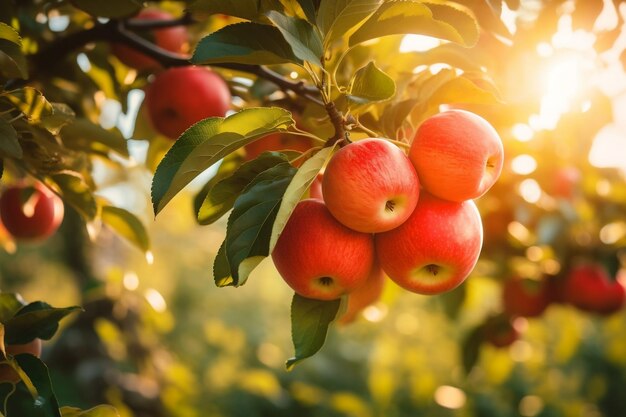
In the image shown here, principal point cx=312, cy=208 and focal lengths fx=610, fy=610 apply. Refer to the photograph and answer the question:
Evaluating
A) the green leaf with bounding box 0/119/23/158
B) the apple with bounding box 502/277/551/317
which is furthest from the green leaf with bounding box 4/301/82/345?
the apple with bounding box 502/277/551/317

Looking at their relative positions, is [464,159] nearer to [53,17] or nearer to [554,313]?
[53,17]

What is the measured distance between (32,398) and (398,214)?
53 cm

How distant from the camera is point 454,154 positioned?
0.83 meters

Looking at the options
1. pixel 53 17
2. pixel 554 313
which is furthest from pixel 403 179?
pixel 554 313

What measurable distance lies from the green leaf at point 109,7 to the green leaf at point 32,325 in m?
0.54

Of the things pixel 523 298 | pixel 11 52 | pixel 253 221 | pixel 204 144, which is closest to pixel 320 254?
pixel 253 221

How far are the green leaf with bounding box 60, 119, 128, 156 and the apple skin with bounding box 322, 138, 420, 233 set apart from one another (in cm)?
52

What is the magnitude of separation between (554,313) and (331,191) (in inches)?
182

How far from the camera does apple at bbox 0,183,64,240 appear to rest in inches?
52.9

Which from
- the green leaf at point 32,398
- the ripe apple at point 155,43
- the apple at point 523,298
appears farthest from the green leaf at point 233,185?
the apple at point 523,298

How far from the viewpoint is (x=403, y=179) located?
804mm

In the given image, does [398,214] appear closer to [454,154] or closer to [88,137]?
[454,154]

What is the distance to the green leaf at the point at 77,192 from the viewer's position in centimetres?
102

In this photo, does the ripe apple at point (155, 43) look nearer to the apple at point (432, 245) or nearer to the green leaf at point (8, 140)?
the green leaf at point (8, 140)
